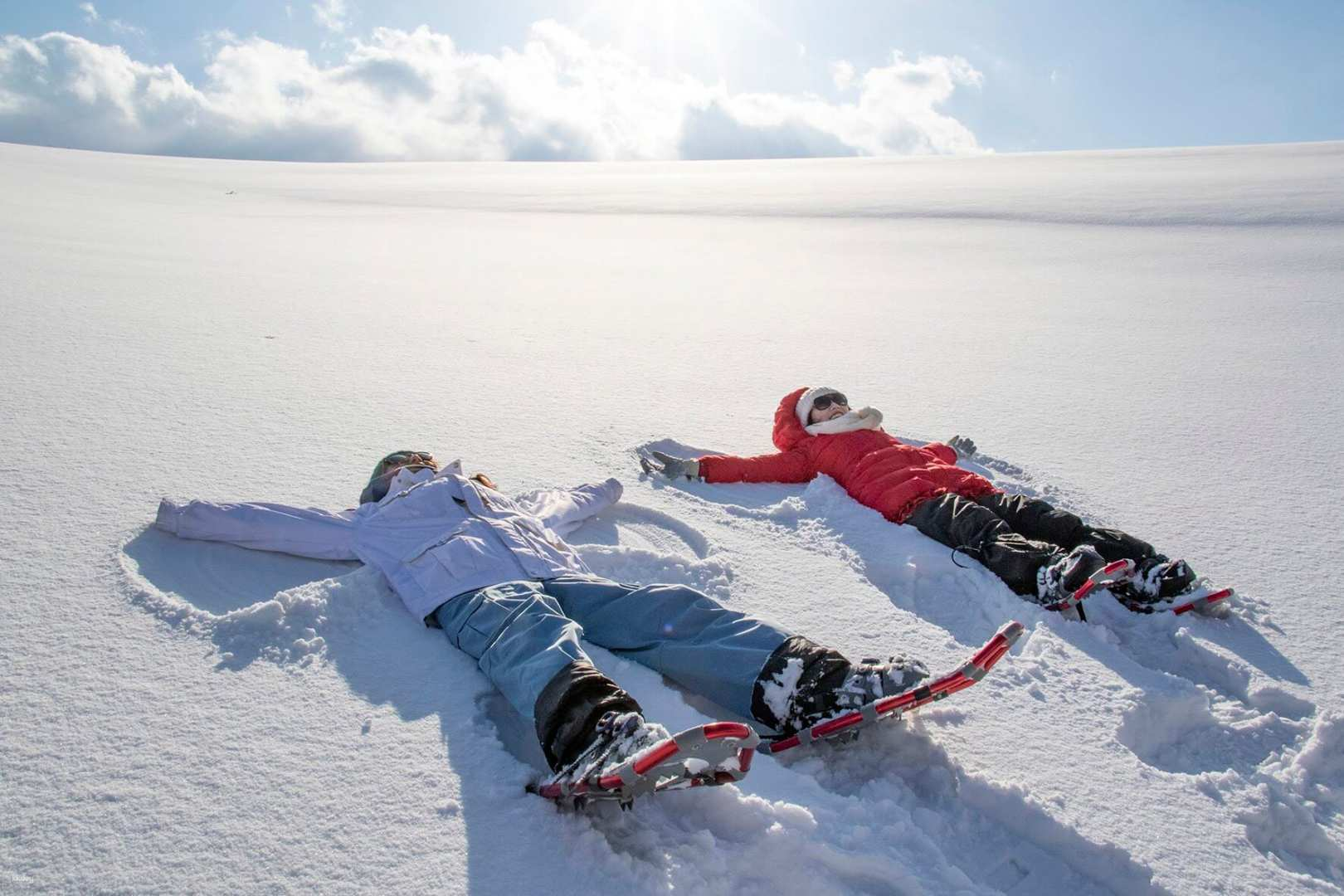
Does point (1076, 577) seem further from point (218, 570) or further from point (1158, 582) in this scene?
point (218, 570)

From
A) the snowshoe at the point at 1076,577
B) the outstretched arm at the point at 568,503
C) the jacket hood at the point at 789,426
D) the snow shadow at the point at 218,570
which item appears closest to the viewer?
the snow shadow at the point at 218,570

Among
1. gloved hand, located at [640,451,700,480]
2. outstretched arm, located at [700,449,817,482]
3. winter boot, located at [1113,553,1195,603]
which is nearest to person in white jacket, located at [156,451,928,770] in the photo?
gloved hand, located at [640,451,700,480]

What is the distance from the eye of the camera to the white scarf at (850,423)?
3.92 m

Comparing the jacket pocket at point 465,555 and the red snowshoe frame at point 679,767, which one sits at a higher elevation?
the red snowshoe frame at point 679,767

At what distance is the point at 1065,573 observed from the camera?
109 inches

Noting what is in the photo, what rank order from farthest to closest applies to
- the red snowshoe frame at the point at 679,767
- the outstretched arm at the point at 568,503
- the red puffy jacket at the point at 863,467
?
the red puffy jacket at the point at 863,467 → the outstretched arm at the point at 568,503 → the red snowshoe frame at the point at 679,767

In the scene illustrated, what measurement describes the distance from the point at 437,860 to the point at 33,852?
28.7 inches

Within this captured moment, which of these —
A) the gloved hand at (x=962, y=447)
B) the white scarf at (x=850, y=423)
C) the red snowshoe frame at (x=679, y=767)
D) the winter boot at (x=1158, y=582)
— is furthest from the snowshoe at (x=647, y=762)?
the gloved hand at (x=962, y=447)

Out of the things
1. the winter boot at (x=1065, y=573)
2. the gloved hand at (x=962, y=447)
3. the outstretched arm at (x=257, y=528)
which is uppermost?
the gloved hand at (x=962, y=447)

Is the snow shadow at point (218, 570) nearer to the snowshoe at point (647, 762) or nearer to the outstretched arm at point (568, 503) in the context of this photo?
the outstretched arm at point (568, 503)

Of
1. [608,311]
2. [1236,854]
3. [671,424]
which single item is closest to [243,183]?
[608,311]

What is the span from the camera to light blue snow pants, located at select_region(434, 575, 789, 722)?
218 centimetres

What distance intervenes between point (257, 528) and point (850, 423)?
246 cm

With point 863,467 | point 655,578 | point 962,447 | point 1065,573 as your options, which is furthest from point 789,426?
point 1065,573
